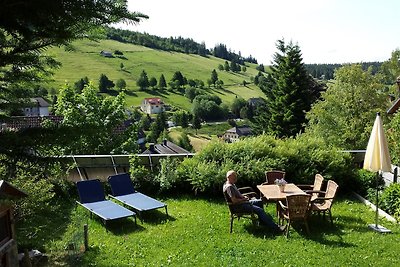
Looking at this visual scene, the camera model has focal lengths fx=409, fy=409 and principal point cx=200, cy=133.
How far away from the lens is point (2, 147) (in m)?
2.87

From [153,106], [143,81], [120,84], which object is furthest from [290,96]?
[143,81]

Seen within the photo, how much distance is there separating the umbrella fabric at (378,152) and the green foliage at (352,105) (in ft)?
54.4

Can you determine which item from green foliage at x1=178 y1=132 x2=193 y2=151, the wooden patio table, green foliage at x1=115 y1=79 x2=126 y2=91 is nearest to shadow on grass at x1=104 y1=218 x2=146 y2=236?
the wooden patio table

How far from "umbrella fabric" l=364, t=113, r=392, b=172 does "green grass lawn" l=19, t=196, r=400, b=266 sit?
4.77 ft

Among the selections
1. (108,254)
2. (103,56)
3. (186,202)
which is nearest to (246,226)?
(186,202)

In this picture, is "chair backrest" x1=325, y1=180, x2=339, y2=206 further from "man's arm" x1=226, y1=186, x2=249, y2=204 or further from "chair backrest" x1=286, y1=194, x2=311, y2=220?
"man's arm" x1=226, y1=186, x2=249, y2=204

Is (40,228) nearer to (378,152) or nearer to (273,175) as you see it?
(273,175)

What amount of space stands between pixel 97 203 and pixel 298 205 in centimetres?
486

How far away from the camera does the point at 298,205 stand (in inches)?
333

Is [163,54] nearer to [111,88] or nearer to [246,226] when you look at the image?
[111,88]

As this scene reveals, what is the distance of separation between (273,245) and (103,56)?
405ft

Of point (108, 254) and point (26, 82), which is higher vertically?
point (26, 82)

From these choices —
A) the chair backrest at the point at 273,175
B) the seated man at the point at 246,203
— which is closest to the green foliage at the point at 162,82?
the chair backrest at the point at 273,175

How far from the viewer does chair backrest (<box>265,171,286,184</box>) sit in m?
10.8
